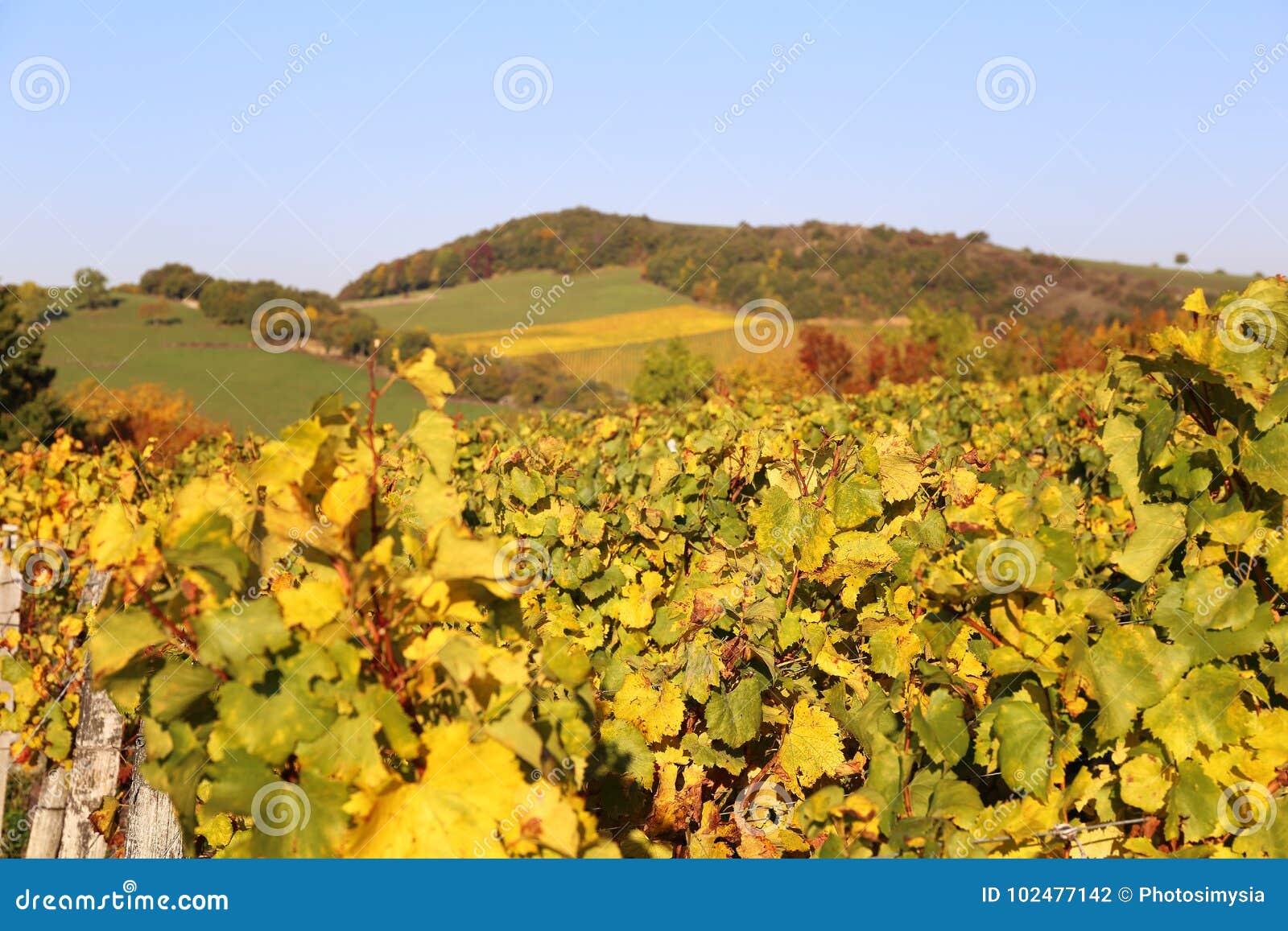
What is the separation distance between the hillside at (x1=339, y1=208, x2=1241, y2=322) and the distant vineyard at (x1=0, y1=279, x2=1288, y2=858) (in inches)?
2251

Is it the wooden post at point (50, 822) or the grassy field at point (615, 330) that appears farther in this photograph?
the grassy field at point (615, 330)

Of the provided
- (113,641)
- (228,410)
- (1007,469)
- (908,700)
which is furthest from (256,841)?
(228,410)

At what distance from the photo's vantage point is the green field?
201ft

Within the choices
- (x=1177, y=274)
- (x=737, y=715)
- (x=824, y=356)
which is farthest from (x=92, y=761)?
(x=1177, y=274)

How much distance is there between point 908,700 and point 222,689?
1.29 meters

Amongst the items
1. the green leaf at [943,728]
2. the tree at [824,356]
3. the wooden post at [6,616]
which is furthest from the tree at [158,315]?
the green leaf at [943,728]

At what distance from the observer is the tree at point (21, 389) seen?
3166 centimetres

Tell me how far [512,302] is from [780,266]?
58.1 feet

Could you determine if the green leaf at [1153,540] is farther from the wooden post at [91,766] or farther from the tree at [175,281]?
the tree at [175,281]

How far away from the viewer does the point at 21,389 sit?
34.1 m

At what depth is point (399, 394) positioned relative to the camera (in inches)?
1531

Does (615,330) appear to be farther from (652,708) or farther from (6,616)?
(652,708)

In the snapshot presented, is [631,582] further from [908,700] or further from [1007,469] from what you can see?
[1007,469]

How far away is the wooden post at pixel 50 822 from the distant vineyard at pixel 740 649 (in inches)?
15.4
